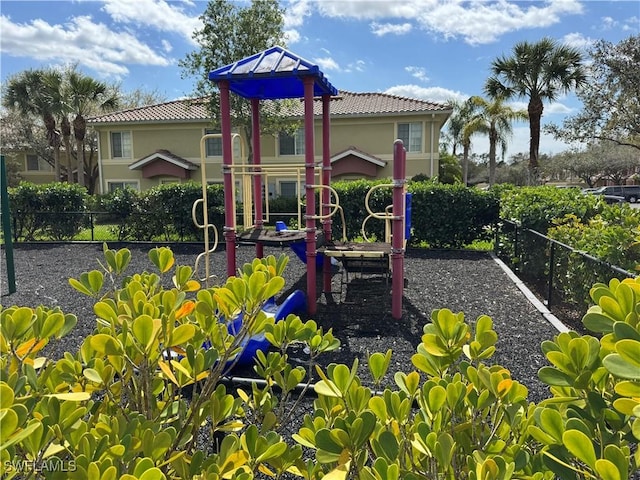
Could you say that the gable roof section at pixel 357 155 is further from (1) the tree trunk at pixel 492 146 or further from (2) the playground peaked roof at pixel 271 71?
(2) the playground peaked roof at pixel 271 71

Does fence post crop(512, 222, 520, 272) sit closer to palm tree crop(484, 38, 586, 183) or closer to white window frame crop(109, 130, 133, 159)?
palm tree crop(484, 38, 586, 183)

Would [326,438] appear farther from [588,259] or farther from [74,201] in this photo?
[74,201]

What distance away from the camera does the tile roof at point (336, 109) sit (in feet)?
68.9

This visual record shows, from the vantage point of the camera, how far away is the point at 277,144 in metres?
22.8

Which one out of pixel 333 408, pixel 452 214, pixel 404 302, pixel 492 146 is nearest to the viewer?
pixel 333 408

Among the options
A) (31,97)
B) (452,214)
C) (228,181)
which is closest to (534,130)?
(452,214)

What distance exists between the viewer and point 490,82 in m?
23.4

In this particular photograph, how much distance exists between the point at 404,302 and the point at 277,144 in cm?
1794

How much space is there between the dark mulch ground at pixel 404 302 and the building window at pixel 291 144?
1342 centimetres

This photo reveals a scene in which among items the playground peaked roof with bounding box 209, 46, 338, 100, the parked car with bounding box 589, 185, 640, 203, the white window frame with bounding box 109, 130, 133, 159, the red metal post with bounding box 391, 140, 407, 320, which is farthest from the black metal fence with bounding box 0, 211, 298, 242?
the parked car with bounding box 589, 185, 640, 203

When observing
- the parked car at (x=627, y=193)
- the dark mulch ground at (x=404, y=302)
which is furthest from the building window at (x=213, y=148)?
the parked car at (x=627, y=193)

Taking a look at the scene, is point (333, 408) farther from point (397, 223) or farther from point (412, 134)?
point (412, 134)

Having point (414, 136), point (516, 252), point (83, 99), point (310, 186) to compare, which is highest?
point (83, 99)

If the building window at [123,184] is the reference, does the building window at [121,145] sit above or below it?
above
